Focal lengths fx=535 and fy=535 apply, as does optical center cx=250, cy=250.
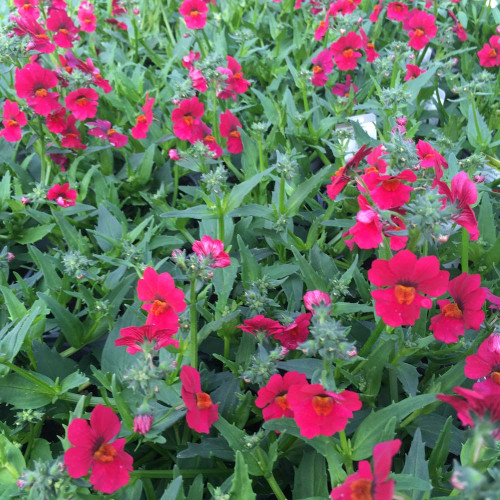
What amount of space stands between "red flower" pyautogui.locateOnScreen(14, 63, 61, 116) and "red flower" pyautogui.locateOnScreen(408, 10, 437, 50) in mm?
2170

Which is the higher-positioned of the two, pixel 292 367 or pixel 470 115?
pixel 470 115

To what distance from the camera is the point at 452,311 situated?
164 cm

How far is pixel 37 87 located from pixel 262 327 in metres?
1.86

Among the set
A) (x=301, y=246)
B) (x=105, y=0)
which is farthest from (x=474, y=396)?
(x=105, y=0)

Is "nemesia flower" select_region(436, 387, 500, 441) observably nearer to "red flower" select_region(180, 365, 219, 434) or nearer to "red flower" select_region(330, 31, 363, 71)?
"red flower" select_region(180, 365, 219, 434)

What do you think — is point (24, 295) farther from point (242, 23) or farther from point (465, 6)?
point (465, 6)

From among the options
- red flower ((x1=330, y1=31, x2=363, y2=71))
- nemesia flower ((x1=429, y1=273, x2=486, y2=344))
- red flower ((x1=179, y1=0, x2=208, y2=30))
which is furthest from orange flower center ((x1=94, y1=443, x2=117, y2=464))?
red flower ((x1=179, y1=0, x2=208, y2=30))

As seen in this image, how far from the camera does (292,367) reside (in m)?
1.81

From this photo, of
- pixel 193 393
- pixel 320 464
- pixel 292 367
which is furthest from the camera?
pixel 292 367

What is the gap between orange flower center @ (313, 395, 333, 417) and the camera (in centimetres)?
134

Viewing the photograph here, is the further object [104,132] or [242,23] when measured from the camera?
[242,23]

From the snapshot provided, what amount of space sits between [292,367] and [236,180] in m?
1.60

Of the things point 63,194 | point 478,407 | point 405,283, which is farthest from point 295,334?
point 63,194

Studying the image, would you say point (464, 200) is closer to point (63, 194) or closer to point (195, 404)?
point (195, 404)
